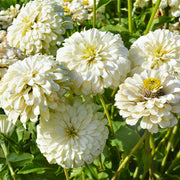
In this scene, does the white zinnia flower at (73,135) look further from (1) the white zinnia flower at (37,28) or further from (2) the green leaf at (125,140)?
(1) the white zinnia flower at (37,28)

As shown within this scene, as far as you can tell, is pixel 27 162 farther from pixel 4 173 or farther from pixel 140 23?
pixel 140 23

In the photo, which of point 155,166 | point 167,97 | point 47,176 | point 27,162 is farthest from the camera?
point 155,166

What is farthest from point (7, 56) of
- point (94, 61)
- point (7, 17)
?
point (7, 17)

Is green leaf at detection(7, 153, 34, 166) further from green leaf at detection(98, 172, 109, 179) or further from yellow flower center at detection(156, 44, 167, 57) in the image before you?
yellow flower center at detection(156, 44, 167, 57)

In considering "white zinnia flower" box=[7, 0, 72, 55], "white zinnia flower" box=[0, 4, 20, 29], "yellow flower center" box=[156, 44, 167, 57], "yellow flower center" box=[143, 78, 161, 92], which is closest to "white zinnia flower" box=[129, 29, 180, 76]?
"yellow flower center" box=[156, 44, 167, 57]

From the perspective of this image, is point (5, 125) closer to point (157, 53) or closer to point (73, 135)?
point (73, 135)

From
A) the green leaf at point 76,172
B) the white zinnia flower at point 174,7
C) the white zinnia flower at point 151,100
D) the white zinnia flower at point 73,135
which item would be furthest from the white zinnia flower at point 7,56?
the white zinnia flower at point 174,7

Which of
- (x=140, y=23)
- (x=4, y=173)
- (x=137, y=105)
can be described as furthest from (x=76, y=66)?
(x=140, y=23)

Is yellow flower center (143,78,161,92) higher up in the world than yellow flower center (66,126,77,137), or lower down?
higher up
